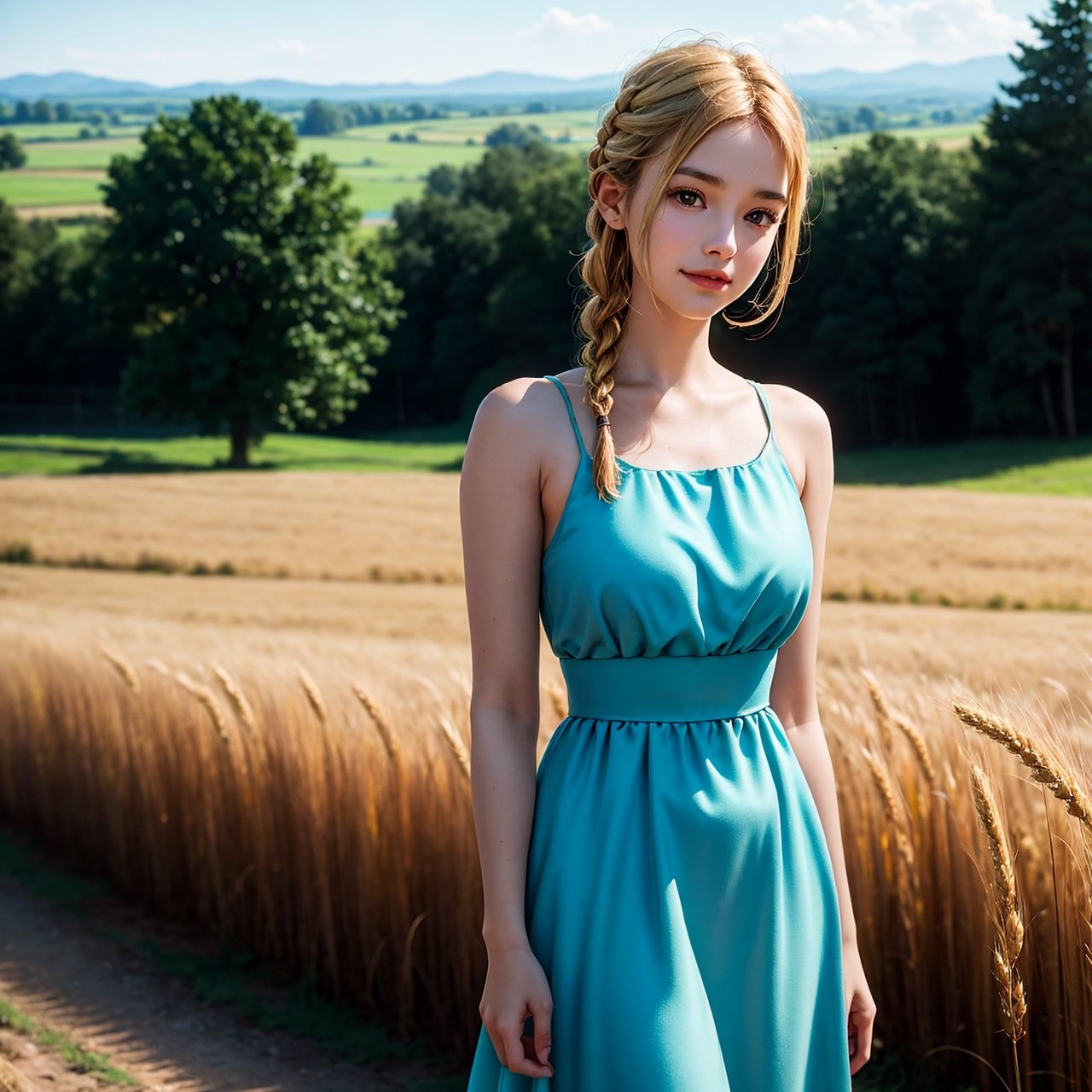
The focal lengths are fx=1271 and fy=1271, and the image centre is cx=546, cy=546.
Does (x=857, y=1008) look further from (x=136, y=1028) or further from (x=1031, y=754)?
(x=136, y=1028)

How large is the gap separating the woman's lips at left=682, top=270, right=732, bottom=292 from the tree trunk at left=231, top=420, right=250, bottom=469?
28700 millimetres

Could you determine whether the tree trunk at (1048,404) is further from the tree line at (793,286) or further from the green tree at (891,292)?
the green tree at (891,292)

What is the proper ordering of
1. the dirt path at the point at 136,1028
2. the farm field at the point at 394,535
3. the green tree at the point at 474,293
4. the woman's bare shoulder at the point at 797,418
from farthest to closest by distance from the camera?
Result: the green tree at the point at 474,293 < the farm field at the point at 394,535 < the dirt path at the point at 136,1028 < the woman's bare shoulder at the point at 797,418

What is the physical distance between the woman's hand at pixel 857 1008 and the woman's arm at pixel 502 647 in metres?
0.49

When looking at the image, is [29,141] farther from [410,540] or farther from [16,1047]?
[16,1047]

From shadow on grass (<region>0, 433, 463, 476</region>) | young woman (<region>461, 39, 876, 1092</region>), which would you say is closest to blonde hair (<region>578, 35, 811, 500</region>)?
young woman (<region>461, 39, 876, 1092</region>)

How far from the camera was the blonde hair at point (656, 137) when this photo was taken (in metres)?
1.52

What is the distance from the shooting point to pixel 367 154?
3856 cm

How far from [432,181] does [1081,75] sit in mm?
26198

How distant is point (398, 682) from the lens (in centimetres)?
453

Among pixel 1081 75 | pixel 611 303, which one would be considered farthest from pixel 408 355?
pixel 611 303

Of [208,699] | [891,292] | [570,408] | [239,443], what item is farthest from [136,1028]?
[891,292]

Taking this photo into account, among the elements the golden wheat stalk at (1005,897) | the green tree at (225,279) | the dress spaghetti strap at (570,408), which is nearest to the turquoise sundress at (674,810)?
the dress spaghetti strap at (570,408)

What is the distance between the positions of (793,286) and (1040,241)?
234 inches
